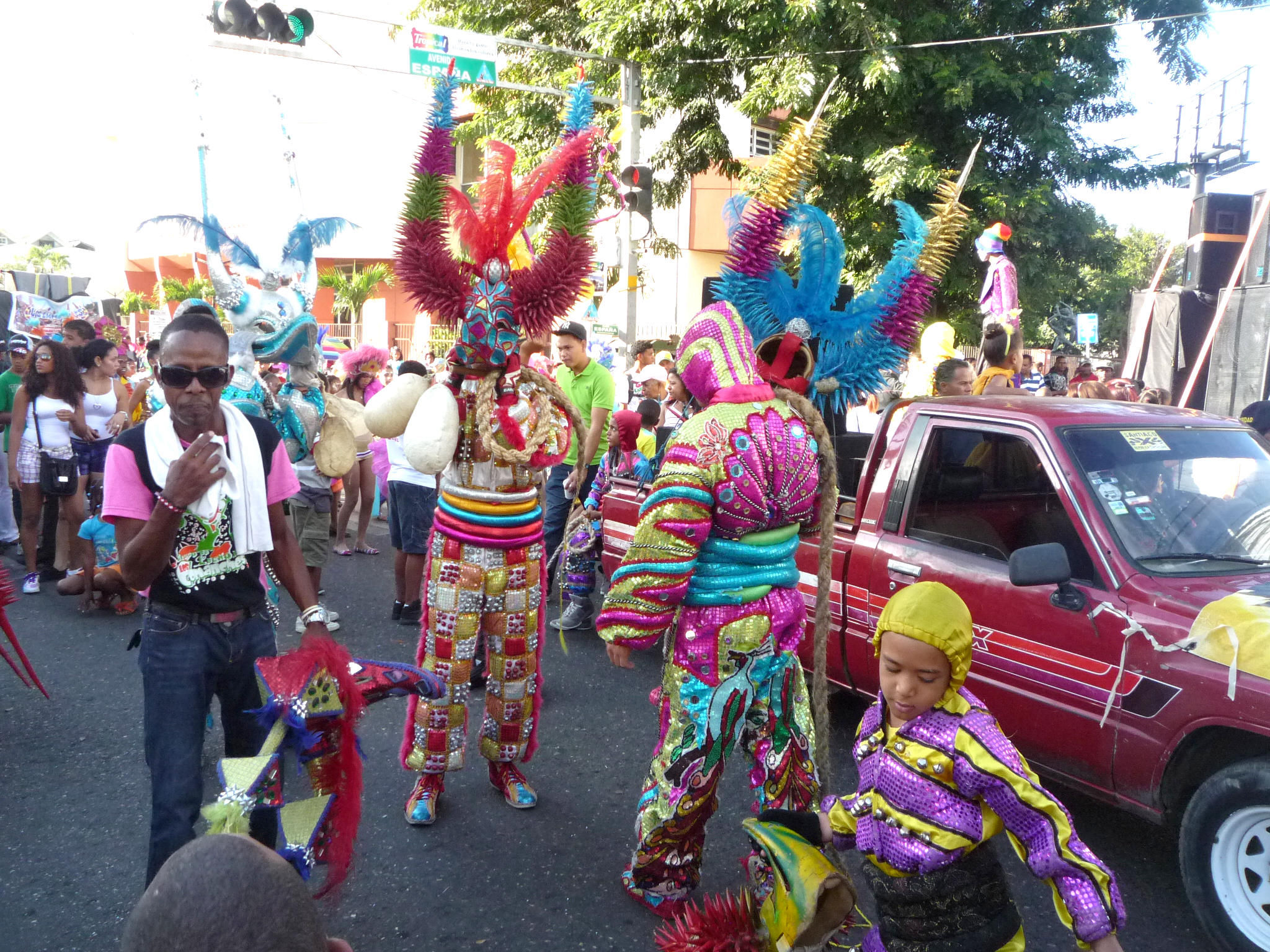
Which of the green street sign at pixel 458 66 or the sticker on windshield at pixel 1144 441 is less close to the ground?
the green street sign at pixel 458 66

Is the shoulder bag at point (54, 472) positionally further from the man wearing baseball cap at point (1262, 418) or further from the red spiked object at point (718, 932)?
the man wearing baseball cap at point (1262, 418)

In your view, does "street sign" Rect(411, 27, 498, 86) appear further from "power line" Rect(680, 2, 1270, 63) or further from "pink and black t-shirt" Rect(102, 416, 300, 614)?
"pink and black t-shirt" Rect(102, 416, 300, 614)

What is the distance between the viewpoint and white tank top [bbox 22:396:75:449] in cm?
734

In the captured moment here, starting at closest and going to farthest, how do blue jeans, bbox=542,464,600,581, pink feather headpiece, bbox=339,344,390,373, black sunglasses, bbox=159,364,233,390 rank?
black sunglasses, bbox=159,364,233,390 → blue jeans, bbox=542,464,600,581 → pink feather headpiece, bbox=339,344,390,373

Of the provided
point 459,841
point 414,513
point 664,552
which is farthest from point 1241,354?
point 459,841

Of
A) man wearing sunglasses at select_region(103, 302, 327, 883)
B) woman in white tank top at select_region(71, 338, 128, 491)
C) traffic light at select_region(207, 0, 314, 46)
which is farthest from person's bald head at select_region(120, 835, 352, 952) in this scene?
traffic light at select_region(207, 0, 314, 46)

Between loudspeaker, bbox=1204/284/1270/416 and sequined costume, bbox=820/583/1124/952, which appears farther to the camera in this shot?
Result: loudspeaker, bbox=1204/284/1270/416

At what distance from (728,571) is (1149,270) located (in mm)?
51254

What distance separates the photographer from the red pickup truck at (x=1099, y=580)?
304cm

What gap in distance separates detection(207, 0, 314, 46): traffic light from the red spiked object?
1093 cm

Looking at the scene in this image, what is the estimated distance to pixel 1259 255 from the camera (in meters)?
12.4

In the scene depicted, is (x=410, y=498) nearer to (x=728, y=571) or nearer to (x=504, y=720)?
(x=504, y=720)

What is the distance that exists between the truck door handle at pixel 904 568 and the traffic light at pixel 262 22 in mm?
10006

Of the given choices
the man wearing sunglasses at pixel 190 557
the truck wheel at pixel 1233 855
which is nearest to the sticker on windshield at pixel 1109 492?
the truck wheel at pixel 1233 855
